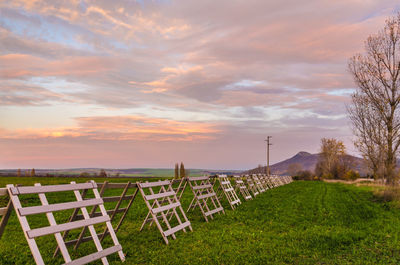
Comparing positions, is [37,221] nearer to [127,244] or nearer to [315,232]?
[127,244]

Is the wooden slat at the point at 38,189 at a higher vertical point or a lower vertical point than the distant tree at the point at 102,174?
lower

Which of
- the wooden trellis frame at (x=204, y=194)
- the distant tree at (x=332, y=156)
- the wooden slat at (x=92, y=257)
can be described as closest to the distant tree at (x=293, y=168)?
the distant tree at (x=332, y=156)

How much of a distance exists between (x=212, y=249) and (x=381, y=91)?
25.6 metres

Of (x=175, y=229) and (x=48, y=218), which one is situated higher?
(x=48, y=218)

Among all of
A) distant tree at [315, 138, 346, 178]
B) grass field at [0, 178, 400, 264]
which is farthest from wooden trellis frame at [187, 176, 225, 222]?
distant tree at [315, 138, 346, 178]

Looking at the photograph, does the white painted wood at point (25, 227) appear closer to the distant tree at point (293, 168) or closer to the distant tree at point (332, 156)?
the distant tree at point (332, 156)

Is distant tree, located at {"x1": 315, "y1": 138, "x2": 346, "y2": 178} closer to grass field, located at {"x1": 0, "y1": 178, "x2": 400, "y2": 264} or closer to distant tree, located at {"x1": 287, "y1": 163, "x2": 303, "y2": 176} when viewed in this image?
distant tree, located at {"x1": 287, "y1": 163, "x2": 303, "y2": 176}

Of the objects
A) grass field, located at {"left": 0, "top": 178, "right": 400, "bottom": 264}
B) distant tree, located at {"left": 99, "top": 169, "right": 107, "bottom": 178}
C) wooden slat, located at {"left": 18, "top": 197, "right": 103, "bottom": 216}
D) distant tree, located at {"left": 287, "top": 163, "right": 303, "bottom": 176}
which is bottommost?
distant tree, located at {"left": 287, "top": 163, "right": 303, "bottom": 176}

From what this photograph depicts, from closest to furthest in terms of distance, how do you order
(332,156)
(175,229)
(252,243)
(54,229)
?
(54,229) < (252,243) < (175,229) < (332,156)

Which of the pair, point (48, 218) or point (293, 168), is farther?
point (293, 168)

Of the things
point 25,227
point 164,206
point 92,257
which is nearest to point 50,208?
point 25,227

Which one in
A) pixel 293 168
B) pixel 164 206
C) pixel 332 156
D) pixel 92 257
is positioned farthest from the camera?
pixel 293 168

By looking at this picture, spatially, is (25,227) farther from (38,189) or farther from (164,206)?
(164,206)

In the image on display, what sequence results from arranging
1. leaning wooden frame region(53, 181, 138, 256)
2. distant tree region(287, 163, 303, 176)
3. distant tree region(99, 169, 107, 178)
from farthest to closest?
distant tree region(287, 163, 303, 176), distant tree region(99, 169, 107, 178), leaning wooden frame region(53, 181, 138, 256)
